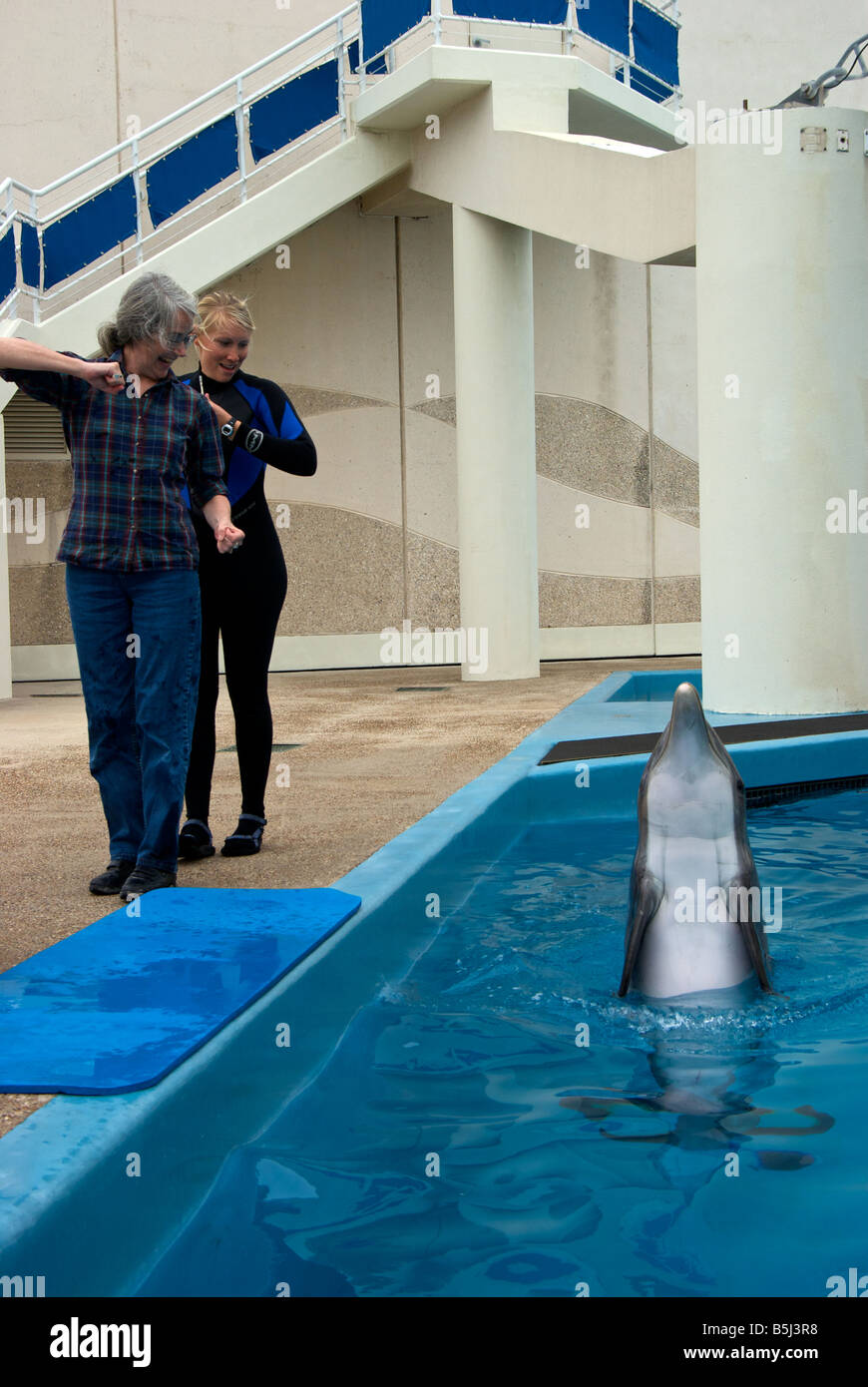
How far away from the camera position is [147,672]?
3.57 m

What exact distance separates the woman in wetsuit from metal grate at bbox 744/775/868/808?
8.32 ft

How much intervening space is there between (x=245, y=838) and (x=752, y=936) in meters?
1.81

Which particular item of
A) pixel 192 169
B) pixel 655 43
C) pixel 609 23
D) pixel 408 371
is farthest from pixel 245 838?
pixel 655 43

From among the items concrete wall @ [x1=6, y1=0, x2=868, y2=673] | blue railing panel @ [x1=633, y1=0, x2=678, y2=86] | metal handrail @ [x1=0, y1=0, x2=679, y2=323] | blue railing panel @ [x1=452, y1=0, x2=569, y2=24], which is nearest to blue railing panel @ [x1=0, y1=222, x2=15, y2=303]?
metal handrail @ [x1=0, y1=0, x2=679, y2=323]

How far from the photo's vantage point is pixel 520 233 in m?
11.3

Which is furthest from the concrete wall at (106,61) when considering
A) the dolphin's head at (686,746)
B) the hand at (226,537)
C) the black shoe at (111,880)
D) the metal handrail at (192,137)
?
the dolphin's head at (686,746)

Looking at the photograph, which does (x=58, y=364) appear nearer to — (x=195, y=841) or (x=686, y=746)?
(x=195, y=841)

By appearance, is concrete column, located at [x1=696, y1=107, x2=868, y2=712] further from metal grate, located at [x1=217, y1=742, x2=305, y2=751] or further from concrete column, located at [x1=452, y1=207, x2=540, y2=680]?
concrete column, located at [x1=452, y1=207, x2=540, y2=680]

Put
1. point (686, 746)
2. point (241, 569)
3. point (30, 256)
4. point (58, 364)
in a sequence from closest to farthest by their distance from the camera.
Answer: point (686, 746) → point (58, 364) → point (241, 569) → point (30, 256)

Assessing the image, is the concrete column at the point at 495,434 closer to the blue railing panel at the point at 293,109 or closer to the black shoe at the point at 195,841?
the blue railing panel at the point at 293,109

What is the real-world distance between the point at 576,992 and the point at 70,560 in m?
1.69

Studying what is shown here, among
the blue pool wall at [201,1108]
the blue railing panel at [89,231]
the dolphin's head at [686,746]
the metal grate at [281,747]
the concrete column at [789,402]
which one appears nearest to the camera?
the blue pool wall at [201,1108]

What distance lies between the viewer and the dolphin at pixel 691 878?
288 cm

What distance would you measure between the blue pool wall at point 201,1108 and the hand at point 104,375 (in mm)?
1352
